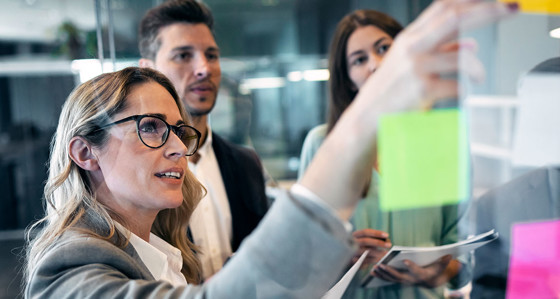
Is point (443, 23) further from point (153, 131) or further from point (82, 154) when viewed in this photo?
point (82, 154)

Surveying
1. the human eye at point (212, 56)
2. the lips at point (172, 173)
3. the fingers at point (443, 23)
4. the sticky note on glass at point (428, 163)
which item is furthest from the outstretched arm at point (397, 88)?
the human eye at point (212, 56)

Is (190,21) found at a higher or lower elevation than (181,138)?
higher

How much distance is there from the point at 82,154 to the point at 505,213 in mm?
633

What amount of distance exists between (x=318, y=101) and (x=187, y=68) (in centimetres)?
31

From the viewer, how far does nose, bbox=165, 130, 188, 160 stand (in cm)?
56

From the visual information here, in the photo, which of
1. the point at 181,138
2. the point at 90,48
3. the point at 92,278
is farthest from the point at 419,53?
the point at 90,48

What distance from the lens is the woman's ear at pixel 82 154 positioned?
0.59m

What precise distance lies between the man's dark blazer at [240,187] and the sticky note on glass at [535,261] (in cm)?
42

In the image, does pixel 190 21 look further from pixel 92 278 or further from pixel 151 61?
pixel 92 278

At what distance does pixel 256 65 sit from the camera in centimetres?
95

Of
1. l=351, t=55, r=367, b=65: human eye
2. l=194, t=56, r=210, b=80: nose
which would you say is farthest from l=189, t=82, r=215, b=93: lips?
l=351, t=55, r=367, b=65: human eye

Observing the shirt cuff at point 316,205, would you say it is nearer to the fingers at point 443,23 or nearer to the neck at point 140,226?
the fingers at point 443,23

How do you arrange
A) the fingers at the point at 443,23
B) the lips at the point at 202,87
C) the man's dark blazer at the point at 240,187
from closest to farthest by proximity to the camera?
the fingers at the point at 443,23
the lips at the point at 202,87
the man's dark blazer at the point at 240,187

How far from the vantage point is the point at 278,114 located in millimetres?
966
